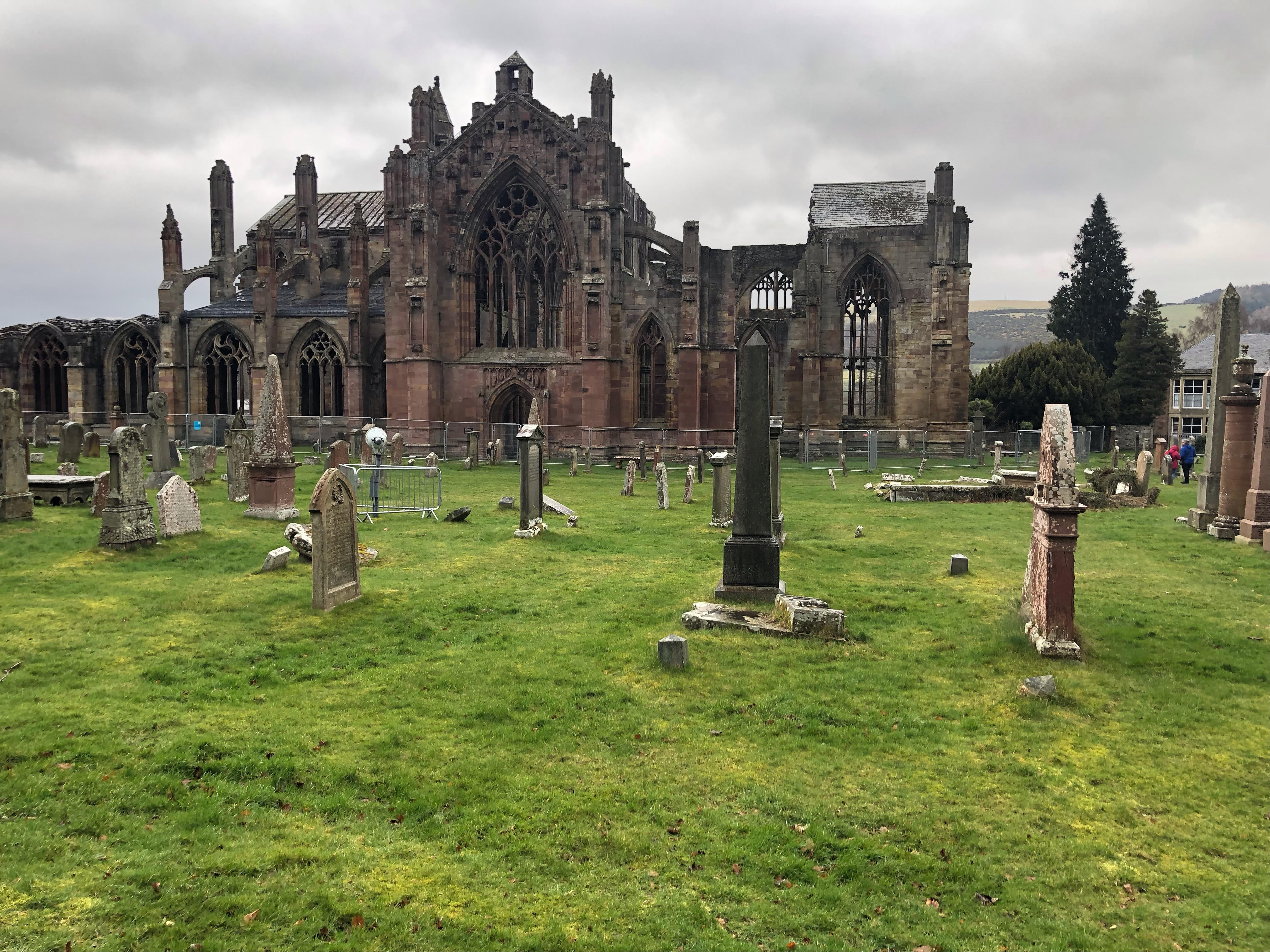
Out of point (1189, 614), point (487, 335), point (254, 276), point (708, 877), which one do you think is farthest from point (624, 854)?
point (254, 276)

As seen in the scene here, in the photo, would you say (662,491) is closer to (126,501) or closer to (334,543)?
(334,543)

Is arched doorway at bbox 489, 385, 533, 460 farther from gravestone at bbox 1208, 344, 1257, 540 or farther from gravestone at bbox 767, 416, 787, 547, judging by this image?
gravestone at bbox 1208, 344, 1257, 540

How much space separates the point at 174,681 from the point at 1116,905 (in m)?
7.03

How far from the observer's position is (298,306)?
39.1 meters

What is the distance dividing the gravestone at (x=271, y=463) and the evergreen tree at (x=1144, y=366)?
48314 millimetres

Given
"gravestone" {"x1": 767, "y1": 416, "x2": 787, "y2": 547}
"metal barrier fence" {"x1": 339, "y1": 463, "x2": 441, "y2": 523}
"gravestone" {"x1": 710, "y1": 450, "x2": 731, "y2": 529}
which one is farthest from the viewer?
"metal barrier fence" {"x1": 339, "y1": 463, "x2": 441, "y2": 523}

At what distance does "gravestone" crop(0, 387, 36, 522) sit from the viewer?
43.8 ft

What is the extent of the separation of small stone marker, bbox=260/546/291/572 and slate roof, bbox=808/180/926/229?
3263 cm

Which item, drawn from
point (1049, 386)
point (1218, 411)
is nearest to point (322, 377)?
point (1218, 411)

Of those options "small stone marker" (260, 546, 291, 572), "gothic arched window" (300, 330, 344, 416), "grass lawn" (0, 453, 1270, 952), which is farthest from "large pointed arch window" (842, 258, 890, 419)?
"small stone marker" (260, 546, 291, 572)

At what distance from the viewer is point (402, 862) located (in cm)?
445

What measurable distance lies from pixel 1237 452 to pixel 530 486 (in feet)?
42.3

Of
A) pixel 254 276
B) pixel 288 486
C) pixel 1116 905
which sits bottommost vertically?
pixel 1116 905

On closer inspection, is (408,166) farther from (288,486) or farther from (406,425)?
(288,486)
